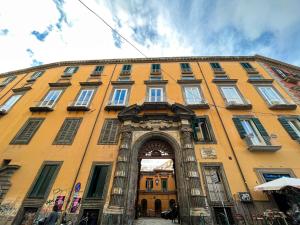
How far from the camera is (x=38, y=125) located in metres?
11.9

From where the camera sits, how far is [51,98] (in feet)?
45.9

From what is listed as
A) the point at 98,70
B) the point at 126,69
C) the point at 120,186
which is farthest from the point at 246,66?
the point at 120,186

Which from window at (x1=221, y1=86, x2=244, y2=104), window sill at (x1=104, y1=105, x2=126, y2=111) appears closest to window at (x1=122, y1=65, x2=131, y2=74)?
window sill at (x1=104, y1=105, x2=126, y2=111)

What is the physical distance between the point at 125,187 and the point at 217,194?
5204mm

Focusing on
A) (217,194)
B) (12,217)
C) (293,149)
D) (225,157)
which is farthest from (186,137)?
(12,217)

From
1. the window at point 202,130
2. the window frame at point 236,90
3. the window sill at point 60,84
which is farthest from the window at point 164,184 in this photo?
the window sill at point 60,84

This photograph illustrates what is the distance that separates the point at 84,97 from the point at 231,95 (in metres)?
12.8

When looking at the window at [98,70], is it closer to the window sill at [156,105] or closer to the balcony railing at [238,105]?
the window sill at [156,105]

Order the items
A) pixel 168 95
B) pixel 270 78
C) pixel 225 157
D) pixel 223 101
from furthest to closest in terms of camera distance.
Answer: pixel 270 78, pixel 168 95, pixel 223 101, pixel 225 157

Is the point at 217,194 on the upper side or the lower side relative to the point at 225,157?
lower

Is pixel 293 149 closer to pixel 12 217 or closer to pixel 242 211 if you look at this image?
pixel 242 211

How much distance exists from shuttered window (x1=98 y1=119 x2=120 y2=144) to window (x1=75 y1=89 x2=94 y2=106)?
2.94 meters

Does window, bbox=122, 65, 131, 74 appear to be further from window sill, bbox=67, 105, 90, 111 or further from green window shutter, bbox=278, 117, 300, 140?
green window shutter, bbox=278, 117, 300, 140

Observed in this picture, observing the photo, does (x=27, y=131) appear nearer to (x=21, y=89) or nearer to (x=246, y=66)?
(x=21, y=89)
